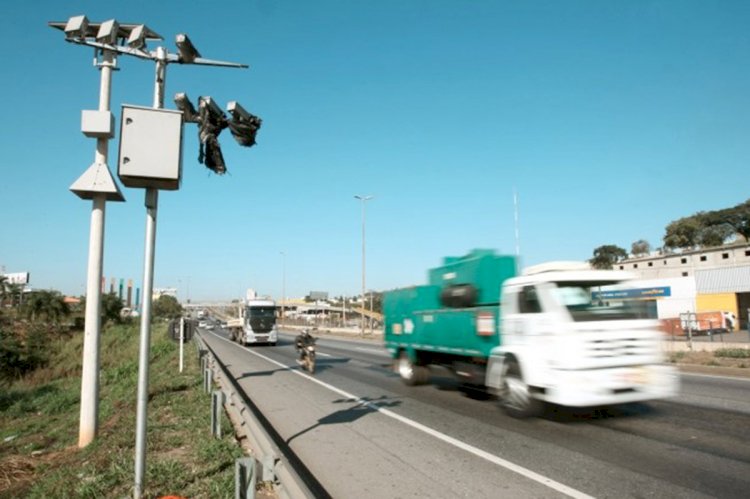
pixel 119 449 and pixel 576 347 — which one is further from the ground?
pixel 576 347

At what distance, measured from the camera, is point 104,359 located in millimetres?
31359

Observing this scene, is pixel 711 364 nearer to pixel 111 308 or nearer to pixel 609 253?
pixel 111 308

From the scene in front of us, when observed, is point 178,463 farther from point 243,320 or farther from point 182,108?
point 243,320

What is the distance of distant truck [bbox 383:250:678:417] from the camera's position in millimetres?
7715

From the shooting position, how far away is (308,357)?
1741cm

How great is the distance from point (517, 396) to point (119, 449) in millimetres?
6267

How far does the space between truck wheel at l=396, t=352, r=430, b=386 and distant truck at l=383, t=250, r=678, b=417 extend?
6.74ft

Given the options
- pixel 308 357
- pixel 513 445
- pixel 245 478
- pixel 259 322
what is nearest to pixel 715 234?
pixel 259 322

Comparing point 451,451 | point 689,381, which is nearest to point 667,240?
→ point 689,381

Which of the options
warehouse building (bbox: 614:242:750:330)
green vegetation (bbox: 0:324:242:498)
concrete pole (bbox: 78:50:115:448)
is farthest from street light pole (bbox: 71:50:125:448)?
warehouse building (bbox: 614:242:750:330)

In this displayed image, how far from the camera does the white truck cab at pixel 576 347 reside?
7672mm

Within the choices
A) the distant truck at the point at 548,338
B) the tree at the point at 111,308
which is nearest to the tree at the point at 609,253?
the tree at the point at 111,308

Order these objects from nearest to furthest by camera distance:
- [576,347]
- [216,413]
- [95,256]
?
[216,413] < [576,347] < [95,256]

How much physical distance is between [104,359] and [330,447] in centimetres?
2905
